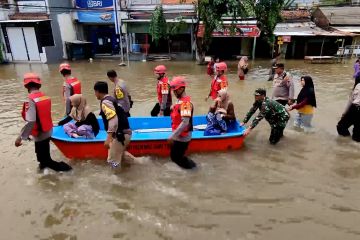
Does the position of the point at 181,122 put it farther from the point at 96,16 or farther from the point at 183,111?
the point at 96,16

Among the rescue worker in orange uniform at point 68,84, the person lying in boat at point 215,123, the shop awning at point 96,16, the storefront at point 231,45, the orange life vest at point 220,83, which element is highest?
the shop awning at point 96,16

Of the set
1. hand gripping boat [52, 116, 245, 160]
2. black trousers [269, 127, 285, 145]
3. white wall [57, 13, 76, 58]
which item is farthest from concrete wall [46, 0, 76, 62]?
black trousers [269, 127, 285, 145]

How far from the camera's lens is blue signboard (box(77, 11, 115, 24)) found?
2383 centimetres

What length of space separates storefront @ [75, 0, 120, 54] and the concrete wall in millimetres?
772

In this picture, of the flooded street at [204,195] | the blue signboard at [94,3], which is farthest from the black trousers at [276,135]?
the blue signboard at [94,3]

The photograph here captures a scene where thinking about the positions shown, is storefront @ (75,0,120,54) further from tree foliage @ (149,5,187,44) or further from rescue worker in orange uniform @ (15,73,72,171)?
rescue worker in orange uniform @ (15,73,72,171)

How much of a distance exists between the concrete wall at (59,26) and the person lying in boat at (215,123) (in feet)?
64.4

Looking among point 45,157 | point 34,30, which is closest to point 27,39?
point 34,30

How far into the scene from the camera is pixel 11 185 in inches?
223

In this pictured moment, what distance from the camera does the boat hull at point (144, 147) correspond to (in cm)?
614

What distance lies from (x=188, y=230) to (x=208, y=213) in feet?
1.62

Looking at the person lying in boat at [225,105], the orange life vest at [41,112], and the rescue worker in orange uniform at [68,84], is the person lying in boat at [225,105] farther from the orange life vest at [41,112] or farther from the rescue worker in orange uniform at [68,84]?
the orange life vest at [41,112]

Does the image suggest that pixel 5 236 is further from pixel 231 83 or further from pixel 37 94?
pixel 231 83

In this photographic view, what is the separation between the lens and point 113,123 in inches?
190
